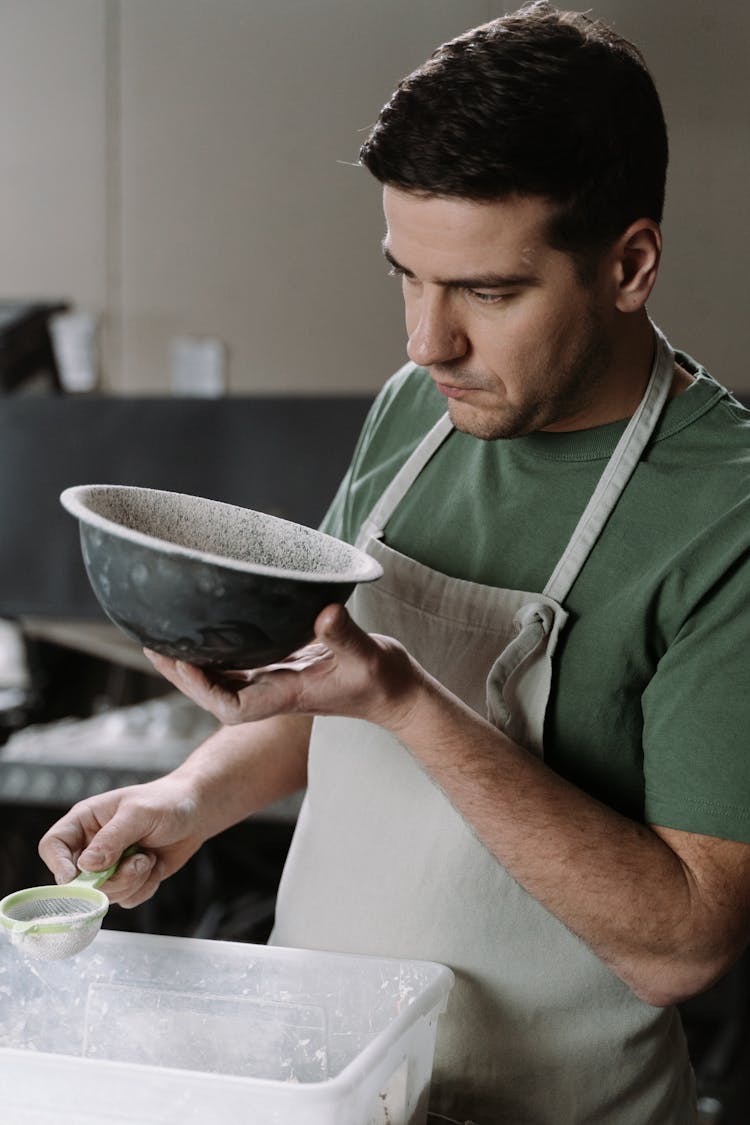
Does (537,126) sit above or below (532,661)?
above

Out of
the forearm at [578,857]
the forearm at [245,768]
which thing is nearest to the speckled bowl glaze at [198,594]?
the forearm at [578,857]

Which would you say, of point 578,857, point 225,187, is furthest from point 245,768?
point 225,187

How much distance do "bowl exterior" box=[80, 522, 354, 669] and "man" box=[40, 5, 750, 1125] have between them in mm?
26

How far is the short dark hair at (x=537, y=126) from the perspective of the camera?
109 centimetres

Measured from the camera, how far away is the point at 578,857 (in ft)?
3.62

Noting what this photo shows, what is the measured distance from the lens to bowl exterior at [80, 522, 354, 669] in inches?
36.4

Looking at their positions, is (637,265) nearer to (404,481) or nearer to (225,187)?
(404,481)

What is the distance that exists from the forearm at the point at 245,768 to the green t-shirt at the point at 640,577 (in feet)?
0.84

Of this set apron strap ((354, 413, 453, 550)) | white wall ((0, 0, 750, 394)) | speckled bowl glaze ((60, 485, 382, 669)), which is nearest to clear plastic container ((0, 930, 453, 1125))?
speckled bowl glaze ((60, 485, 382, 669))

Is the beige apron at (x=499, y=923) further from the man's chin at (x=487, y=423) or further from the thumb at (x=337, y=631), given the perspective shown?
the thumb at (x=337, y=631)

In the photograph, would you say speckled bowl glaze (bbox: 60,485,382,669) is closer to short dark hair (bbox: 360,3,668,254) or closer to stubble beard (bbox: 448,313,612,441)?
stubble beard (bbox: 448,313,612,441)

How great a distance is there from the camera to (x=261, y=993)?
115 centimetres

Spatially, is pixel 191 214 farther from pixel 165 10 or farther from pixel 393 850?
pixel 393 850

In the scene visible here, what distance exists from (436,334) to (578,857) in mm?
472
